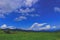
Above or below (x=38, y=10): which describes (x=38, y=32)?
below

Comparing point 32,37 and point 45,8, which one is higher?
point 45,8

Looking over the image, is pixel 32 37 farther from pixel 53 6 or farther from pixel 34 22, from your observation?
pixel 53 6

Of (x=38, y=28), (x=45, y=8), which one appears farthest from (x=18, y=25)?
(x=45, y=8)

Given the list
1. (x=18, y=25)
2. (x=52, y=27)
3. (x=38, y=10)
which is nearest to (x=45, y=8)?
(x=38, y=10)

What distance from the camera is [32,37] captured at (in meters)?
3.05

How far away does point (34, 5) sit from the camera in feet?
10.2

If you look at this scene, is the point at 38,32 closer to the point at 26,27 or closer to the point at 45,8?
the point at 26,27

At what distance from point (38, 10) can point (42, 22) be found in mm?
204

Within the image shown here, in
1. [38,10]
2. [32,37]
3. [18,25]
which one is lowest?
[32,37]

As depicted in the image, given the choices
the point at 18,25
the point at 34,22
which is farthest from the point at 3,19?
the point at 34,22

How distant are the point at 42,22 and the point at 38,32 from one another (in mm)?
172

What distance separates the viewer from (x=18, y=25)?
309 cm

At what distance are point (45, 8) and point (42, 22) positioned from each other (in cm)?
23

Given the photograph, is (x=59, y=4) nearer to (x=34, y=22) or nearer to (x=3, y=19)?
(x=34, y=22)
